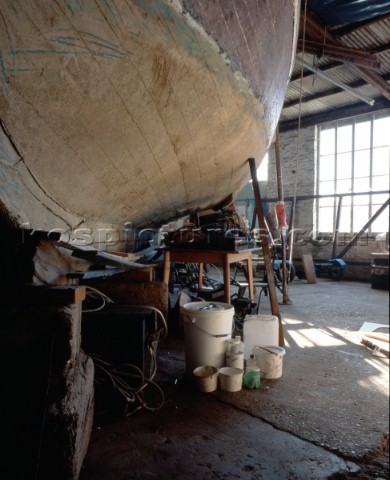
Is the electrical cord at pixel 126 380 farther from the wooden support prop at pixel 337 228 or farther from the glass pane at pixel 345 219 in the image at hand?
the glass pane at pixel 345 219

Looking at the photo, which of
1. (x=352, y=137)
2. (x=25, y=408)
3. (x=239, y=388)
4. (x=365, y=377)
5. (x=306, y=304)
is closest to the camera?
(x=25, y=408)

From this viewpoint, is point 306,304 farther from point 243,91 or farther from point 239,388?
point 243,91

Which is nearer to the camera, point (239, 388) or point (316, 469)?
point (316, 469)

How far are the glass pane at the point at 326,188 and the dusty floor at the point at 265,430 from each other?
20.9 ft

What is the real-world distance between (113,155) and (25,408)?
3.40ft

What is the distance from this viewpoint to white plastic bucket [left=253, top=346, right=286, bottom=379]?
2.02 metres

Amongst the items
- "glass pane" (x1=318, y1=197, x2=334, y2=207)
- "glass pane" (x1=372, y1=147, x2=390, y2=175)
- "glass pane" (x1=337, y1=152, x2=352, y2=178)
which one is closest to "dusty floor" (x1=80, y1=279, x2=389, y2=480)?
"glass pane" (x1=318, y1=197, x2=334, y2=207)

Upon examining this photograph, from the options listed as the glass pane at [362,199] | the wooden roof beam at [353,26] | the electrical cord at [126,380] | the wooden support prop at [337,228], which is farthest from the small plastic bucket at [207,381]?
the glass pane at [362,199]

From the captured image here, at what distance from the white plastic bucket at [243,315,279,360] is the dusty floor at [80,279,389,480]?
0.22 m

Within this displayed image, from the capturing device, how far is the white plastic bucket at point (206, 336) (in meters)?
2.00

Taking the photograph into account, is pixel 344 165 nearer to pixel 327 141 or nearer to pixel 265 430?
pixel 327 141

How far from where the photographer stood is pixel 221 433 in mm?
1477

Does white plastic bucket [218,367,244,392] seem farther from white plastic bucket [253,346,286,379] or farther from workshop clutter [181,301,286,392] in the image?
white plastic bucket [253,346,286,379]

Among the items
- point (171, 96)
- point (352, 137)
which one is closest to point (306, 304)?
point (171, 96)
